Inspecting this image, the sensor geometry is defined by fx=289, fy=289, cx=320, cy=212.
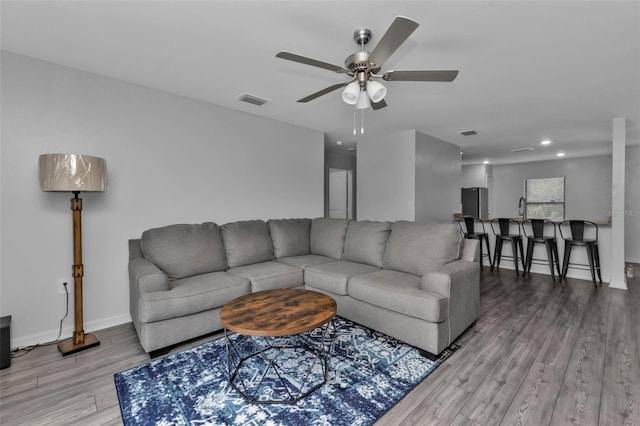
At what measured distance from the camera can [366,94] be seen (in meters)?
2.19

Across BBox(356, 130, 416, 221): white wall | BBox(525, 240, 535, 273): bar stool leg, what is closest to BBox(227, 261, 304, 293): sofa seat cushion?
BBox(356, 130, 416, 221): white wall

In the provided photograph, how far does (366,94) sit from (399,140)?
3.28 metres

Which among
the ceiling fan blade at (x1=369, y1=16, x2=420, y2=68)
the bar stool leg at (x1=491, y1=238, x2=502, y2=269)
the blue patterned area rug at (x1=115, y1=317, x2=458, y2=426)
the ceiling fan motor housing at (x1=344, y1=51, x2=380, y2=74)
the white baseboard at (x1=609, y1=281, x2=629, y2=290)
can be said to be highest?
the ceiling fan motor housing at (x1=344, y1=51, x2=380, y2=74)

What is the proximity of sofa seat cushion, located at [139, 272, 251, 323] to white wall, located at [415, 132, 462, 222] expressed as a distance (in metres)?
3.53

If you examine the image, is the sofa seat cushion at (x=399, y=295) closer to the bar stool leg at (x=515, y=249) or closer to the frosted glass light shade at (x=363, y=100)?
the frosted glass light shade at (x=363, y=100)

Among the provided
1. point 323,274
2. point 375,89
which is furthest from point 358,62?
point 323,274

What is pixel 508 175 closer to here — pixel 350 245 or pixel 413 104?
pixel 413 104

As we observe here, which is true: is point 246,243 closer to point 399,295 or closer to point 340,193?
point 399,295

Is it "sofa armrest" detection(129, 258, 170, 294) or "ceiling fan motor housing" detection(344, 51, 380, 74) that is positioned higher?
"ceiling fan motor housing" detection(344, 51, 380, 74)

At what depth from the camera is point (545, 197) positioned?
328 inches

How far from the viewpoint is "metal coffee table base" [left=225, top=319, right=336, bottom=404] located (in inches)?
74.1

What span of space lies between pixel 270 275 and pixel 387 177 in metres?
3.26

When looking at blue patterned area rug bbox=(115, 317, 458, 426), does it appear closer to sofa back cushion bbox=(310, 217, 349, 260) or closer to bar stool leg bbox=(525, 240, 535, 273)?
sofa back cushion bbox=(310, 217, 349, 260)

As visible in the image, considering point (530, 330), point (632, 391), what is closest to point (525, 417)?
point (632, 391)
